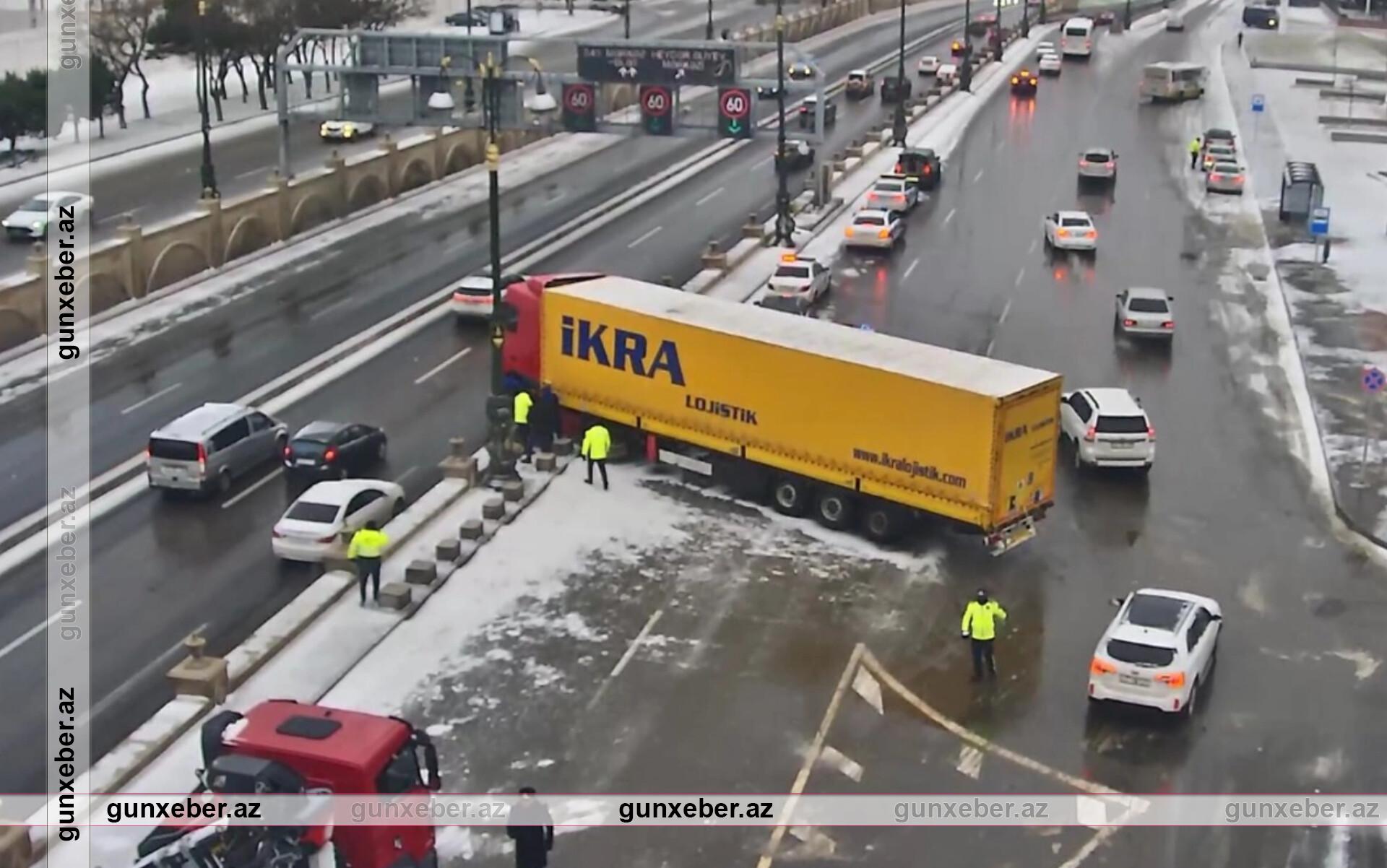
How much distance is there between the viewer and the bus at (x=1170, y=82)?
8519 centimetres

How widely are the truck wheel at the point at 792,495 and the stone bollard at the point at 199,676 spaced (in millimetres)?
11120

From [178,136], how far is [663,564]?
5089cm

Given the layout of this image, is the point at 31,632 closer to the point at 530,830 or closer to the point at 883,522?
the point at 530,830

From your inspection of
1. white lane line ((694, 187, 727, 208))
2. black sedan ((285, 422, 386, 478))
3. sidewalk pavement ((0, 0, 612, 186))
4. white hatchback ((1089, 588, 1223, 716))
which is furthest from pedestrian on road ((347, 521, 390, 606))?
sidewalk pavement ((0, 0, 612, 186))

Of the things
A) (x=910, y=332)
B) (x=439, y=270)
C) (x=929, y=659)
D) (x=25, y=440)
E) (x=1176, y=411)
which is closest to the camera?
(x=929, y=659)

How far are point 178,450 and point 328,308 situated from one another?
14603 mm

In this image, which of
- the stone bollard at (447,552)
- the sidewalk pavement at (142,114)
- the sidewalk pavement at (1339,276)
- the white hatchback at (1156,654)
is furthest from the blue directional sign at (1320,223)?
the stone bollard at (447,552)

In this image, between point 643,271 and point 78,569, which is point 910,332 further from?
point 78,569

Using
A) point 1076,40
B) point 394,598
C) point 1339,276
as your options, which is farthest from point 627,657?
point 1076,40

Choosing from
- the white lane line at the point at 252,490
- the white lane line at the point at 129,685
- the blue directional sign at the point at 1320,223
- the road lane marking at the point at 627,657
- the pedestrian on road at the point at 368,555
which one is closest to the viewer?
the white lane line at the point at 129,685

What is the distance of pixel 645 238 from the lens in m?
55.3

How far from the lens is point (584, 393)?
3406 cm

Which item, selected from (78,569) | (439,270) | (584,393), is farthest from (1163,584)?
(439,270)

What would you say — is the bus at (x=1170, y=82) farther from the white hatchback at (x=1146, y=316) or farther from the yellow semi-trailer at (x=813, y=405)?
the yellow semi-trailer at (x=813, y=405)
